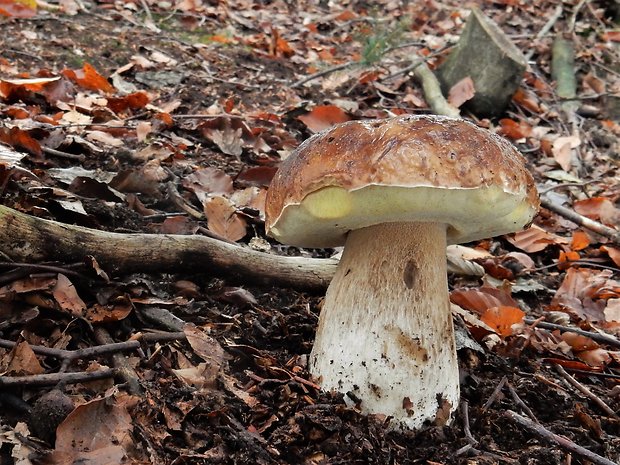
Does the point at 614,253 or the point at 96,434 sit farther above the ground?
the point at 96,434

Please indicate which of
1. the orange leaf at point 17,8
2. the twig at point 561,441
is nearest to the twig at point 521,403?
the twig at point 561,441

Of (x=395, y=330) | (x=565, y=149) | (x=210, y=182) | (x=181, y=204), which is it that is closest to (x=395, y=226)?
(x=395, y=330)

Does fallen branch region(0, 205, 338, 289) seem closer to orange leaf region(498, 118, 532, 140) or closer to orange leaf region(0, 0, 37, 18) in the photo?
orange leaf region(498, 118, 532, 140)

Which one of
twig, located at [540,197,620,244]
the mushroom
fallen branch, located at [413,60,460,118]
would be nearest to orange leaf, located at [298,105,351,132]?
fallen branch, located at [413,60,460,118]

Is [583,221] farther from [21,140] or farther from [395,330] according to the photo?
[21,140]

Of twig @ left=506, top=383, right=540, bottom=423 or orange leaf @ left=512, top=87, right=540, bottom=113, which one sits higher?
twig @ left=506, top=383, right=540, bottom=423
